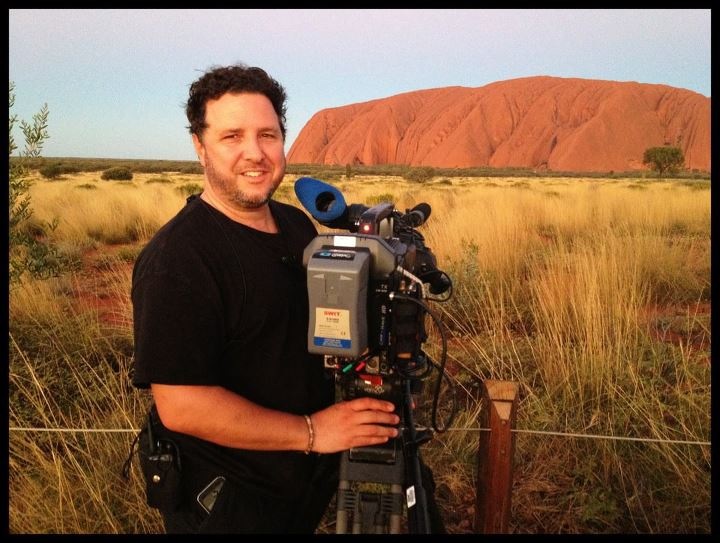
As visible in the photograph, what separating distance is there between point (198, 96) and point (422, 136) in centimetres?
8716

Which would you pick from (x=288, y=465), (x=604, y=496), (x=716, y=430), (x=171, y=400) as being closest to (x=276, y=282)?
(x=171, y=400)

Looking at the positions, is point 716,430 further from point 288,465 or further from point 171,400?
point 171,400

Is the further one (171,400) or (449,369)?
(449,369)

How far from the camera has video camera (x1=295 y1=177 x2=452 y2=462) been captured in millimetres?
1270

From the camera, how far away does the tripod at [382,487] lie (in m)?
1.46

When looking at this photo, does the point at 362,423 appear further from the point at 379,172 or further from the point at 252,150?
the point at 379,172

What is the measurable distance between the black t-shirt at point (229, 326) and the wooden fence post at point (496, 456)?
0.65 metres

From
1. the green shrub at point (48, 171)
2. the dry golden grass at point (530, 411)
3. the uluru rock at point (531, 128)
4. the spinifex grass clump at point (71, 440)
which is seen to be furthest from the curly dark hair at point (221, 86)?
the uluru rock at point (531, 128)

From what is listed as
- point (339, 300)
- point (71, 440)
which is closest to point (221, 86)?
point (339, 300)

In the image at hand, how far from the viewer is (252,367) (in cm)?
169

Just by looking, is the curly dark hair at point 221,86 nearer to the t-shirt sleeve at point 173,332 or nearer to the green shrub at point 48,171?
the t-shirt sleeve at point 173,332

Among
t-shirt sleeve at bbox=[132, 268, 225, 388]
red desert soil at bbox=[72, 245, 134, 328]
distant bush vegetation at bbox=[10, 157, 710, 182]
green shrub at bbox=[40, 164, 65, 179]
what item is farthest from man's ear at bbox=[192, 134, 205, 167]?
distant bush vegetation at bbox=[10, 157, 710, 182]

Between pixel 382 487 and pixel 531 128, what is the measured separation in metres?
81.6

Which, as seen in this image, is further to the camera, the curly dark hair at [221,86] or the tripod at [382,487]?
the curly dark hair at [221,86]
